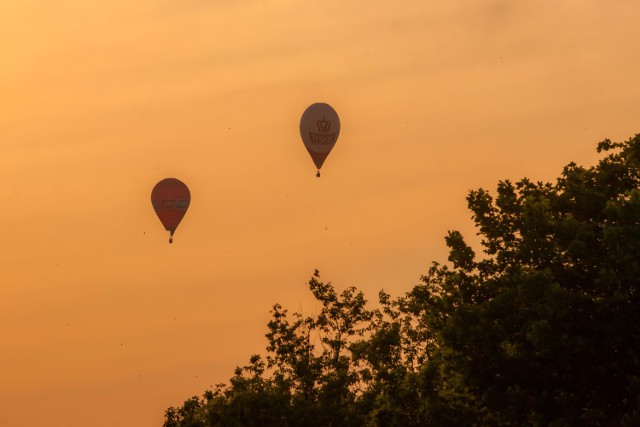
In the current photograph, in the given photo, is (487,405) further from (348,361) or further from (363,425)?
(348,361)

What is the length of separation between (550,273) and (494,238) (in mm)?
6209

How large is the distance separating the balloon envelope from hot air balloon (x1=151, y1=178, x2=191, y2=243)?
8.86 metres

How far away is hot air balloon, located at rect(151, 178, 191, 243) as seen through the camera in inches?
3812

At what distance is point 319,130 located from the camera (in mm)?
94188

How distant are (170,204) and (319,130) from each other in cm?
1072

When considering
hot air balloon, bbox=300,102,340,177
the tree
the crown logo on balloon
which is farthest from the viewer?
the crown logo on balloon

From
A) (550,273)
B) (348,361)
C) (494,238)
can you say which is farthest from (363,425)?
(550,273)

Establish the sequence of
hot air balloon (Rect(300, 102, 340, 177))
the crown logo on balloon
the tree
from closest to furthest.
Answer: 1. the tree
2. hot air balloon (Rect(300, 102, 340, 177))
3. the crown logo on balloon

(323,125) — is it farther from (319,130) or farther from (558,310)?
(558,310)

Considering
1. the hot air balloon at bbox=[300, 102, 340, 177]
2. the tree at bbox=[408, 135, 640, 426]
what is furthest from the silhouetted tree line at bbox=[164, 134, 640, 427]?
the hot air balloon at bbox=[300, 102, 340, 177]

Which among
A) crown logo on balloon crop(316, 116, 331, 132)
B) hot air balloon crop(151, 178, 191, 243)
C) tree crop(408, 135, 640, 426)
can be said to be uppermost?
crown logo on balloon crop(316, 116, 331, 132)

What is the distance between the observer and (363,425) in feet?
230

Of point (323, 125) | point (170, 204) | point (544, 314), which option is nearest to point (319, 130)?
point (323, 125)

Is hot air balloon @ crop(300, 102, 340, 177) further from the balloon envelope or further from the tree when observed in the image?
the tree
